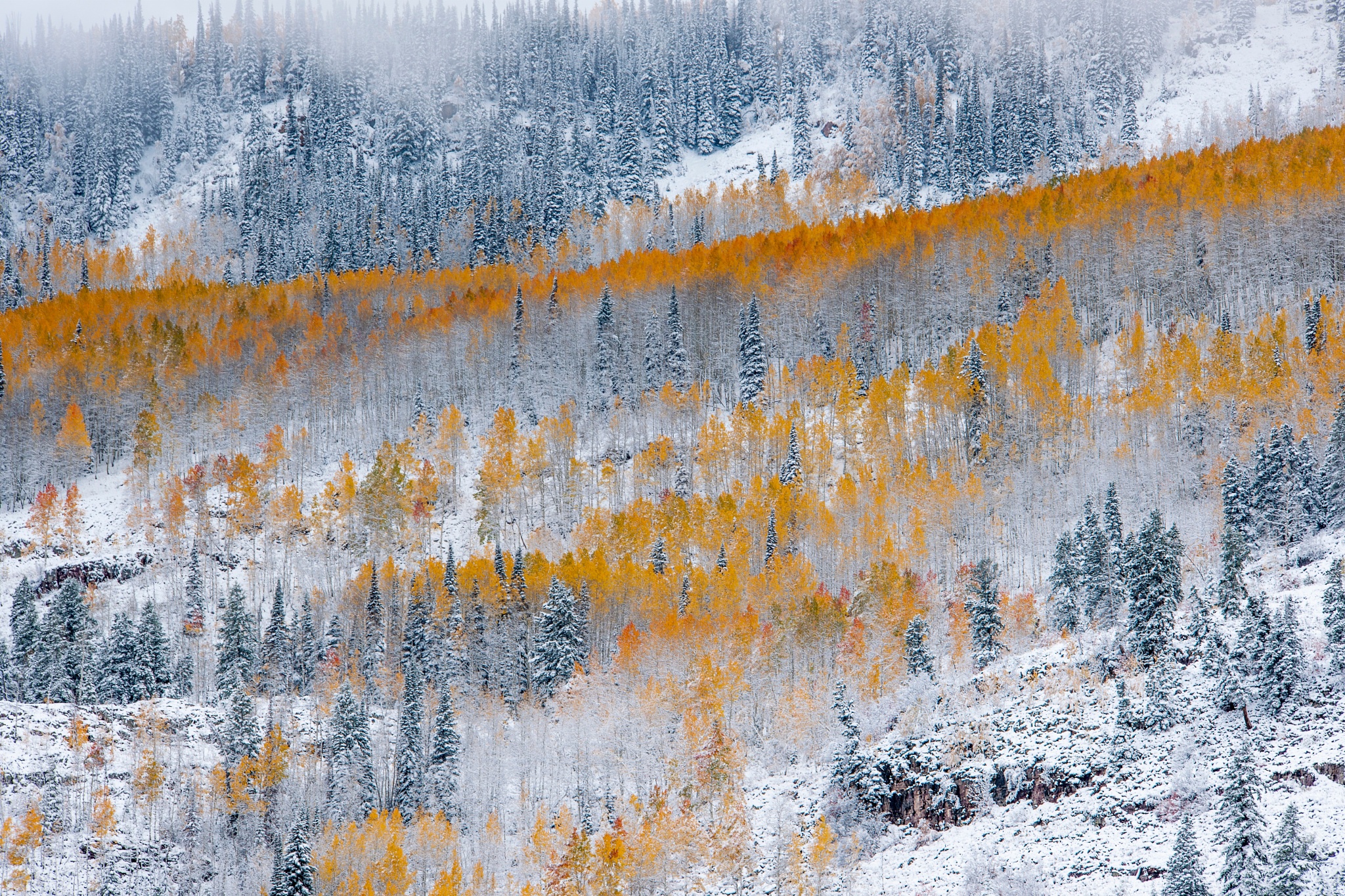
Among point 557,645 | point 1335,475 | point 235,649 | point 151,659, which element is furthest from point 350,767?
point 1335,475

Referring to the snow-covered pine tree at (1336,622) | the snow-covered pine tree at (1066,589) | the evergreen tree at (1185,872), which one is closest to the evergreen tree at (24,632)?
the snow-covered pine tree at (1066,589)

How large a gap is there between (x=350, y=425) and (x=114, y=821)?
59.2 m

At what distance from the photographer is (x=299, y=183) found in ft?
599

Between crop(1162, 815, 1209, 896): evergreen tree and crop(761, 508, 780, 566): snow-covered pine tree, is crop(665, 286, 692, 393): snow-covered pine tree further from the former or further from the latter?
crop(1162, 815, 1209, 896): evergreen tree

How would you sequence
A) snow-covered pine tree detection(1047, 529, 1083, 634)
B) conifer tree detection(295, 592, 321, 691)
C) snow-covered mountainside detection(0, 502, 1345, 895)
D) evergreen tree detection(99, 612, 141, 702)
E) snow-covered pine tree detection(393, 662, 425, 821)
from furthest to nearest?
conifer tree detection(295, 592, 321, 691) < evergreen tree detection(99, 612, 141, 702) < snow-covered pine tree detection(1047, 529, 1083, 634) < snow-covered pine tree detection(393, 662, 425, 821) < snow-covered mountainside detection(0, 502, 1345, 895)

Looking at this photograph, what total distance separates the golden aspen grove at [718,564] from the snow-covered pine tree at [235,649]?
30 cm

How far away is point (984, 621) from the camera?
59.7 meters

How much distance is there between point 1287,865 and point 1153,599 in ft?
61.5

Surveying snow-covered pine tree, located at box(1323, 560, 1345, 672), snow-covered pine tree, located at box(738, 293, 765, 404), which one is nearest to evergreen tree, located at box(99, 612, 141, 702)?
snow-covered pine tree, located at box(738, 293, 765, 404)

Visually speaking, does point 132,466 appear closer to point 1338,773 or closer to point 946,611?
point 946,611

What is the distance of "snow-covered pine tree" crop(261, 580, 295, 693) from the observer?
7038 cm

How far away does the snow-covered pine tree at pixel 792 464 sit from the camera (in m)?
89.0

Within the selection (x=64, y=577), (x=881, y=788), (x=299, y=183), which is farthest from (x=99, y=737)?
(x=299, y=183)

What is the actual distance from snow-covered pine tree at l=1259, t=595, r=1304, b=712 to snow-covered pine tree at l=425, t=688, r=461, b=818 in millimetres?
39545
